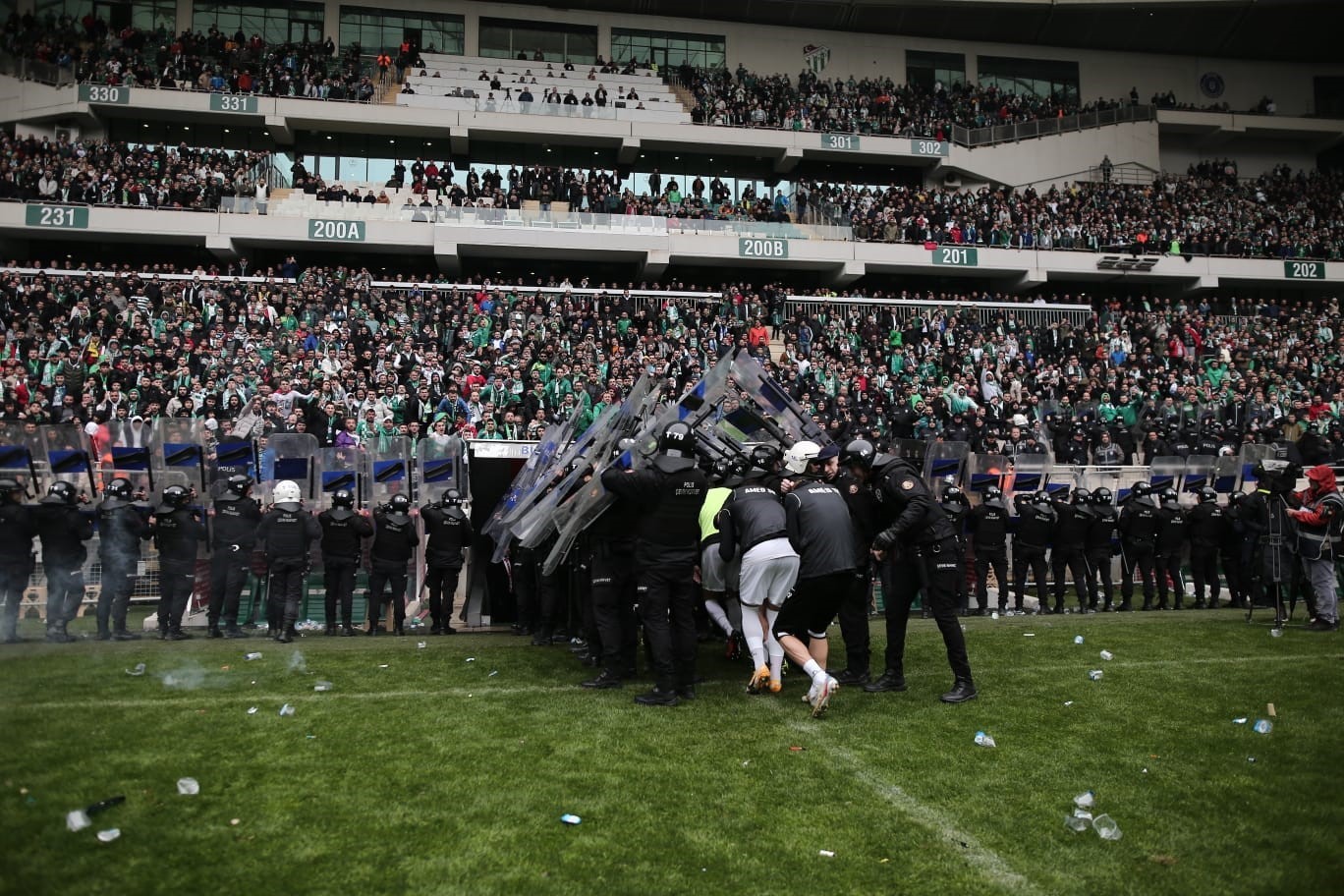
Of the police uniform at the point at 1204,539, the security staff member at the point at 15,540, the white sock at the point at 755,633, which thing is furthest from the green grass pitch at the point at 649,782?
the police uniform at the point at 1204,539

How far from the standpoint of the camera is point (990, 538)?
42.2 feet

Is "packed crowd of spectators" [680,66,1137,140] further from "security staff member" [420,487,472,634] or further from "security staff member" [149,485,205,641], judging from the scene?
"security staff member" [149,485,205,641]

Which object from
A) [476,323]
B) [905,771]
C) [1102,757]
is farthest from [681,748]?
[476,323]

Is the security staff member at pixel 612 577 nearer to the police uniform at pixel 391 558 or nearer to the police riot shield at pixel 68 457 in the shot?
the police uniform at pixel 391 558

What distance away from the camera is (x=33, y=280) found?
24000 millimetres

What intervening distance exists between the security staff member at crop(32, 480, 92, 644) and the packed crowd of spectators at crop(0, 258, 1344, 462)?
9.64 feet

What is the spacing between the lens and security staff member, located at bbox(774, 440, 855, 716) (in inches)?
290

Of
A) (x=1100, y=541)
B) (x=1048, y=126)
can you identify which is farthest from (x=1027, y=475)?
(x=1048, y=126)

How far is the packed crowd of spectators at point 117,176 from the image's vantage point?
29.4 meters

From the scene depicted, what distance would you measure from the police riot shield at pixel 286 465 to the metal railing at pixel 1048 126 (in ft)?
110

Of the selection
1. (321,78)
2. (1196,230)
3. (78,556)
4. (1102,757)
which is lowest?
(1102,757)

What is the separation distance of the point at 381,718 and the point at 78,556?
17.3ft

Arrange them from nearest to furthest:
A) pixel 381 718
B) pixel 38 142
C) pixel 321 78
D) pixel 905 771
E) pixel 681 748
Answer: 1. pixel 905 771
2. pixel 681 748
3. pixel 381 718
4. pixel 38 142
5. pixel 321 78

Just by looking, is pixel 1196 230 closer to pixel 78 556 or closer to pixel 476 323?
pixel 476 323
